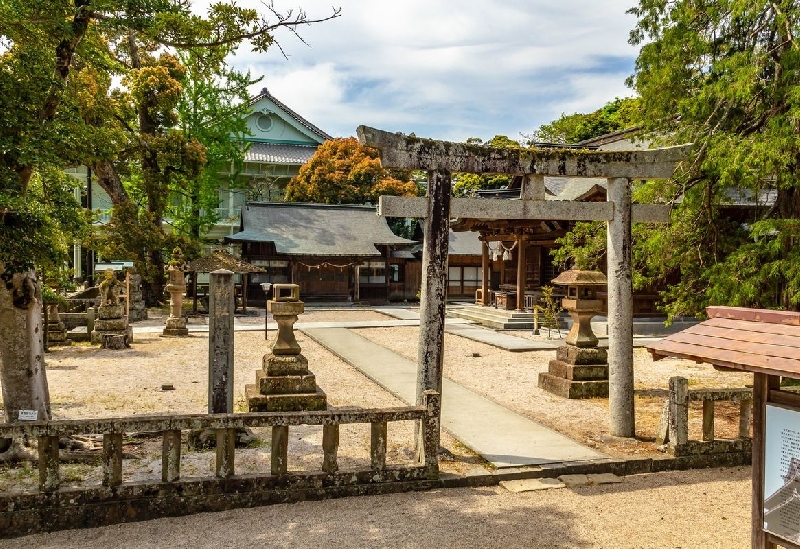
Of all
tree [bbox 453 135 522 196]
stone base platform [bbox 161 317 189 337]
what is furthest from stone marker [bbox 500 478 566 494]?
tree [bbox 453 135 522 196]

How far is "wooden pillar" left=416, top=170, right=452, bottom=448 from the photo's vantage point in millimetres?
7027

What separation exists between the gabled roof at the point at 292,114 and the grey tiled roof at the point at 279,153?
1.08 meters

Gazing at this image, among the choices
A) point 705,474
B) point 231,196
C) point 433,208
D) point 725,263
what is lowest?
point 705,474

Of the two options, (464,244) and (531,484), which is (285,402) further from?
(464,244)

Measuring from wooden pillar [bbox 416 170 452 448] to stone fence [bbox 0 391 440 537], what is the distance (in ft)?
2.34

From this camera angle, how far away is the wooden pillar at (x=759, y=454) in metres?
4.54

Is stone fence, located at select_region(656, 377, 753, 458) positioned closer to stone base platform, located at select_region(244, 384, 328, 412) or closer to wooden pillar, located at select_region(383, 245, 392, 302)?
stone base platform, located at select_region(244, 384, 328, 412)

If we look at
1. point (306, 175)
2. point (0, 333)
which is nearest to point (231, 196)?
point (306, 175)

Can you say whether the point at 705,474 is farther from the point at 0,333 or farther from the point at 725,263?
the point at 0,333

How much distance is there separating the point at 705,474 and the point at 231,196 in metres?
35.6

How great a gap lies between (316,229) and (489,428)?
990 inches

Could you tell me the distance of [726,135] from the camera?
8.96 meters

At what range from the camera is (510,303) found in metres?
23.7

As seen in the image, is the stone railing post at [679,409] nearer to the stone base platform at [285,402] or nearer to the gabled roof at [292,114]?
the stone base platform at [285,402]
